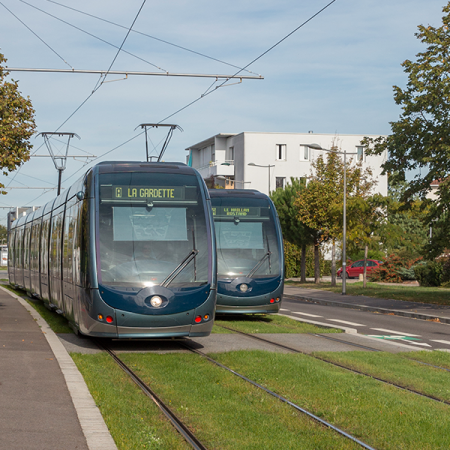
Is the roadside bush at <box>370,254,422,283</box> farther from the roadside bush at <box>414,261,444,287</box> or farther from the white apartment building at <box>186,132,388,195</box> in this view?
the white apartment building at <box>186,132,388,195</box>

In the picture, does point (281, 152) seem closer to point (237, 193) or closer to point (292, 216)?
point (292, 216)

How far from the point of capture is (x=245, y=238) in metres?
16.9

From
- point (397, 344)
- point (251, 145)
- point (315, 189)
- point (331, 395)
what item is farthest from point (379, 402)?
point (251, 145)

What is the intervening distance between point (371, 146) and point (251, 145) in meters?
40.9

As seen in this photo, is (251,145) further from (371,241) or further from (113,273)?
(113,273)

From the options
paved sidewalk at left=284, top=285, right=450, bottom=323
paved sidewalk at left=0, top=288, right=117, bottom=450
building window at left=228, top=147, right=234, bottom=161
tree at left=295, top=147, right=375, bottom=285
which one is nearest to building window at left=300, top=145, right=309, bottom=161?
building window at left=228, top=147, right=234, bottom=161

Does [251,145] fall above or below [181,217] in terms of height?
above

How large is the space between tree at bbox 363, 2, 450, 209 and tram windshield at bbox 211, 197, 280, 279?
8.05 m

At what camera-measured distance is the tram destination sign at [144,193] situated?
11.7 metres

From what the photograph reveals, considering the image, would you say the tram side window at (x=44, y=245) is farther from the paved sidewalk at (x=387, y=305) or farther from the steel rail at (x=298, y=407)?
the paved sidewalk at (x=387, y=305)

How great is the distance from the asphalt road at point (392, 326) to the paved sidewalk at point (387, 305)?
0.69 m

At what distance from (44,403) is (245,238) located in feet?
33.8

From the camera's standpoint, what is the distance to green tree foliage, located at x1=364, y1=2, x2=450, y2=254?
2336cm

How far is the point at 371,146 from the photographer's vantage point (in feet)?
92.3
